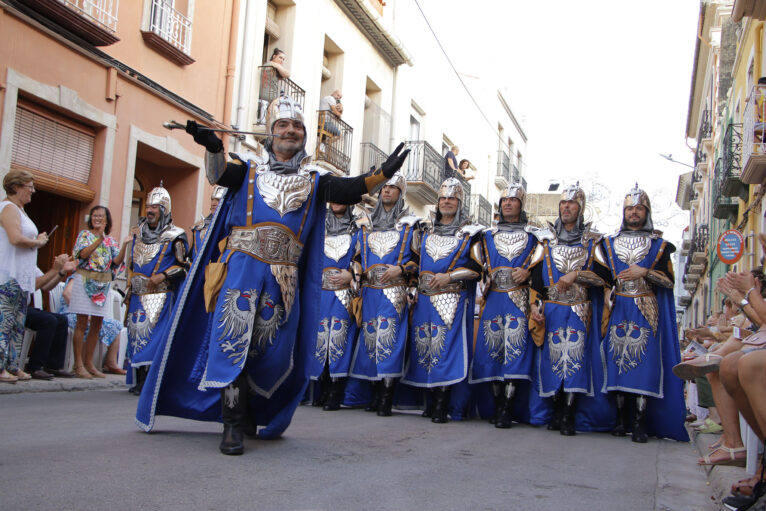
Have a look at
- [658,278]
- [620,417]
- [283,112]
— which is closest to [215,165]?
[283,112]

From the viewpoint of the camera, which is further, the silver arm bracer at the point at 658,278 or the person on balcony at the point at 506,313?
the person on balcony at the point at 506,313

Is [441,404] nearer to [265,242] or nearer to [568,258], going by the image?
[568,258]

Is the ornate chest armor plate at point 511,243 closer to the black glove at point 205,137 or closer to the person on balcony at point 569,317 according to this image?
the person on balcony at point 569,317

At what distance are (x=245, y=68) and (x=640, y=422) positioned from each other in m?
11.6

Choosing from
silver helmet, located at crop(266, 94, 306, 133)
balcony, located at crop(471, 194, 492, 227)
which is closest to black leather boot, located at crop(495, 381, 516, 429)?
silver helmet, located at crop(266, 94, 306, 133)

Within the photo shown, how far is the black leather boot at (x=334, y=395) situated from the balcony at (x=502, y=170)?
97.1 ft

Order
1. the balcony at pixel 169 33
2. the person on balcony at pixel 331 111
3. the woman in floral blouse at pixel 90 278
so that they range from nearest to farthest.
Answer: the woman in floral blouse at pixel 90 278 → the balcony at pixel 169 33 → the person on balcony at pixel 331 111

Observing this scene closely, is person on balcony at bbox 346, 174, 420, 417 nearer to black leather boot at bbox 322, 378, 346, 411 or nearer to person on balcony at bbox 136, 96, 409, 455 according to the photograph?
black leather boot at bbox 322, 378, 346, 411

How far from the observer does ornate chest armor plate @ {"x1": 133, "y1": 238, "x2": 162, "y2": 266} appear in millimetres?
9031

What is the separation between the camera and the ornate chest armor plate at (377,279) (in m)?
8.55

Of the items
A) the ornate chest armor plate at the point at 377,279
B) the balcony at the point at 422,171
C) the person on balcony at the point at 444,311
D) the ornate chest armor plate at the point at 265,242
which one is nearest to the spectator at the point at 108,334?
the ornate chest armor plate at the point at 377,279

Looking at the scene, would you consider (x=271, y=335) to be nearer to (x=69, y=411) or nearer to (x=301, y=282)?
(x=301, y=282)

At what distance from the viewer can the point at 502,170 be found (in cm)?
3831

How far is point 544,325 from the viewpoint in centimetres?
804
